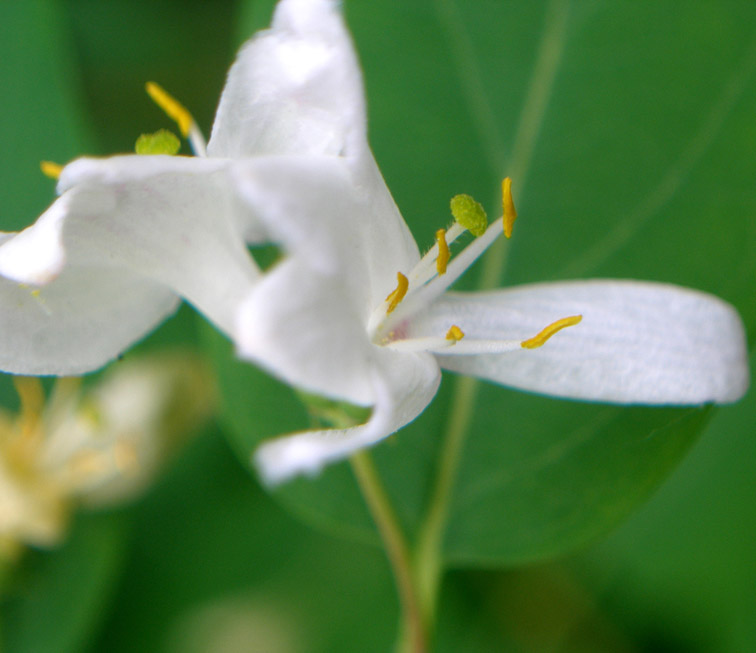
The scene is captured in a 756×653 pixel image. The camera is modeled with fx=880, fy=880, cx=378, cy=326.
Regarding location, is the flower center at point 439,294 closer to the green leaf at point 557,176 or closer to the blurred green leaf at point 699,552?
the green leaf at point 557,176

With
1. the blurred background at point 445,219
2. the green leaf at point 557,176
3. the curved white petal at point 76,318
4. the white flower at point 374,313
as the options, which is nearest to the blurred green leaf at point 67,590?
the blurred background at point 445,219

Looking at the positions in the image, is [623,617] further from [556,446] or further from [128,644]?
[128,644]

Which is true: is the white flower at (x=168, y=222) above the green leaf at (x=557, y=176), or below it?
above

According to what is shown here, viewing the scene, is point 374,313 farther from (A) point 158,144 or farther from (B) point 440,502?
(B) point 440,502

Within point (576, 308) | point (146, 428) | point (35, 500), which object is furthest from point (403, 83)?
point (35, 500)

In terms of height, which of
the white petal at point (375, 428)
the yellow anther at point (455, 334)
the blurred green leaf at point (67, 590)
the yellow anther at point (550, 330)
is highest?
the white petal at point (375, 428)

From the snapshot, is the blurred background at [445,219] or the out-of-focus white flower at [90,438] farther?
the out-of-focus white flower at [90,438]

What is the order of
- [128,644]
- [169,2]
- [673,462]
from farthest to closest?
[169,2] → [128,644] → [673,462]
